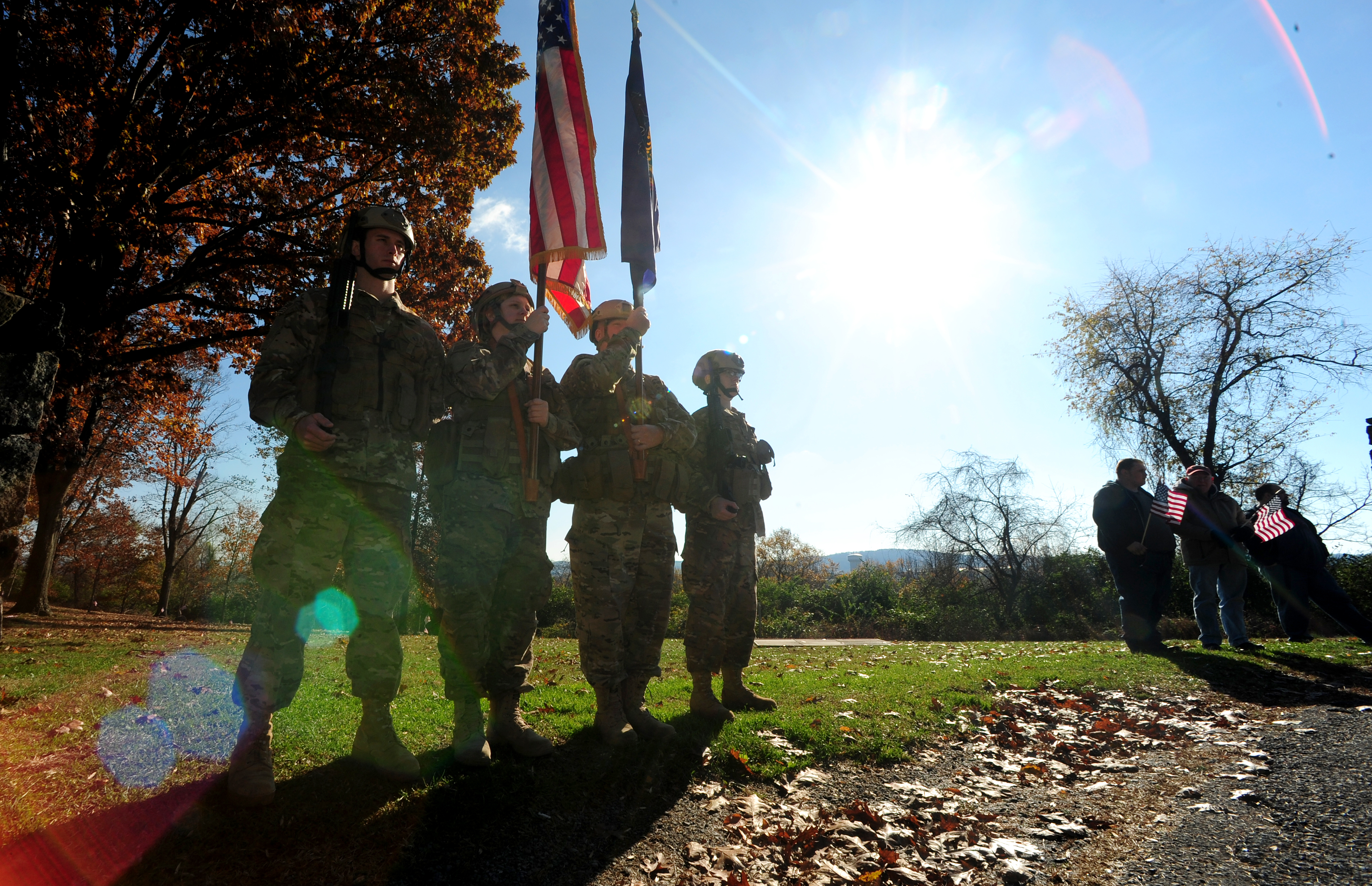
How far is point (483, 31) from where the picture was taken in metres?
9.99

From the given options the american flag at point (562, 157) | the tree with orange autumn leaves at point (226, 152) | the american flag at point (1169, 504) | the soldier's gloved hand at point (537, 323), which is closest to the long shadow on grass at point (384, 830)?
the soldier's gloved hand at point (537, 323)

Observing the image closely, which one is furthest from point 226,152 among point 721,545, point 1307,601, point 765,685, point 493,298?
point 1307,601

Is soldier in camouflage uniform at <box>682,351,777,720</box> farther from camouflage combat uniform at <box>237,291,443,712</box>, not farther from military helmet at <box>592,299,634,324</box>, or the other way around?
camouflage combat uniform at <box>237,291,443,712</box>

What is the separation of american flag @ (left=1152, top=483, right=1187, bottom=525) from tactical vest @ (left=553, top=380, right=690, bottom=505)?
7264 mm

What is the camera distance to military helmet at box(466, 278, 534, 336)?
402 centimetres

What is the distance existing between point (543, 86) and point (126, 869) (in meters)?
5.22

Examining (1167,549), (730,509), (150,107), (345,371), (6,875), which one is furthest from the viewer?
(150,107)

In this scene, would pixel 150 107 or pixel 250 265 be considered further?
pixel 250 265

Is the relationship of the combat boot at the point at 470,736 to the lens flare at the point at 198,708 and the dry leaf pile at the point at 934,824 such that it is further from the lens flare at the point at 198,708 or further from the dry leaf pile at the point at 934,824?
the dry leaf pile at the point at 934,824

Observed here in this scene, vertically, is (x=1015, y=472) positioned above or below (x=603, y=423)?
above

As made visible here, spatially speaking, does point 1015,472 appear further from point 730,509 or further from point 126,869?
point 126,869

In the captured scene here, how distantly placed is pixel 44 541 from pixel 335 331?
1877 cm

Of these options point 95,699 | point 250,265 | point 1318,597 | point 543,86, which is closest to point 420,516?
point 250,265

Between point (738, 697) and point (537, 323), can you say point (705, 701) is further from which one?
point (537, 323)
